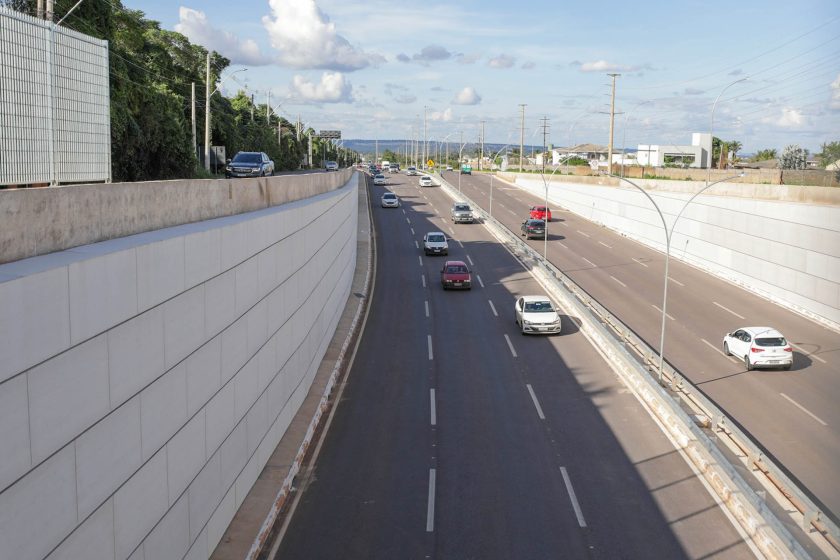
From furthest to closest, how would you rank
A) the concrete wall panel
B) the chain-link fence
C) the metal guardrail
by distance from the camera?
the metal guardrail, the chain-link fence, the concrete wall panel

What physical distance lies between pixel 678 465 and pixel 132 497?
13955 mm

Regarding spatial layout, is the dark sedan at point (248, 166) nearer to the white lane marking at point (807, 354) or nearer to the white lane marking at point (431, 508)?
the white lane marking at point (431, 508)

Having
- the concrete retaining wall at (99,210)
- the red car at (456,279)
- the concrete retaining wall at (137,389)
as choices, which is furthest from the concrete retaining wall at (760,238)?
the concrete retaining wall at (99,210)

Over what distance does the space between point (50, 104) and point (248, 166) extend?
855 inches

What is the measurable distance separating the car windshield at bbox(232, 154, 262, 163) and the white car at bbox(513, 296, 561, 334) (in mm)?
12760

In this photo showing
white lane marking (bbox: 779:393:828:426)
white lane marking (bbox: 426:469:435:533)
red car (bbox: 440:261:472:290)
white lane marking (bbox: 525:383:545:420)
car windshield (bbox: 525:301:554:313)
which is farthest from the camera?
red car (bbox: 440:261:472:290)

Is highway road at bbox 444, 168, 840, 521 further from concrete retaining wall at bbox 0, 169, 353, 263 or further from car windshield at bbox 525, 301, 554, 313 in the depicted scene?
concrete retaining wall at bbox 0, 169, 353, 263

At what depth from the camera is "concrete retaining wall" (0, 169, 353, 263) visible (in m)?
7.77

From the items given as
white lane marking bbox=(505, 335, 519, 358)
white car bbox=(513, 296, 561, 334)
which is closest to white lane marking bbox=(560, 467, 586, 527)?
white lane marking bbox=(505, 335, 519, 358)

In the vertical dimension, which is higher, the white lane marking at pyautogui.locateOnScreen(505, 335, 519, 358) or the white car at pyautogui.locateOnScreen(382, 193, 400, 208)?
the white car at pyautogui.locateOnScreen(382, 193, 400, 208)

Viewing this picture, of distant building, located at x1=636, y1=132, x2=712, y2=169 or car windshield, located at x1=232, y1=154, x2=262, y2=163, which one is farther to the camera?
distant building, located at x1=636, y1=132, x2=712, y2=169

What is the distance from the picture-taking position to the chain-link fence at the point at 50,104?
29.0 ft

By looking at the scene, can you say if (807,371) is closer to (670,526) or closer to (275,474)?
(670,526)

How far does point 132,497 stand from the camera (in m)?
9.19
